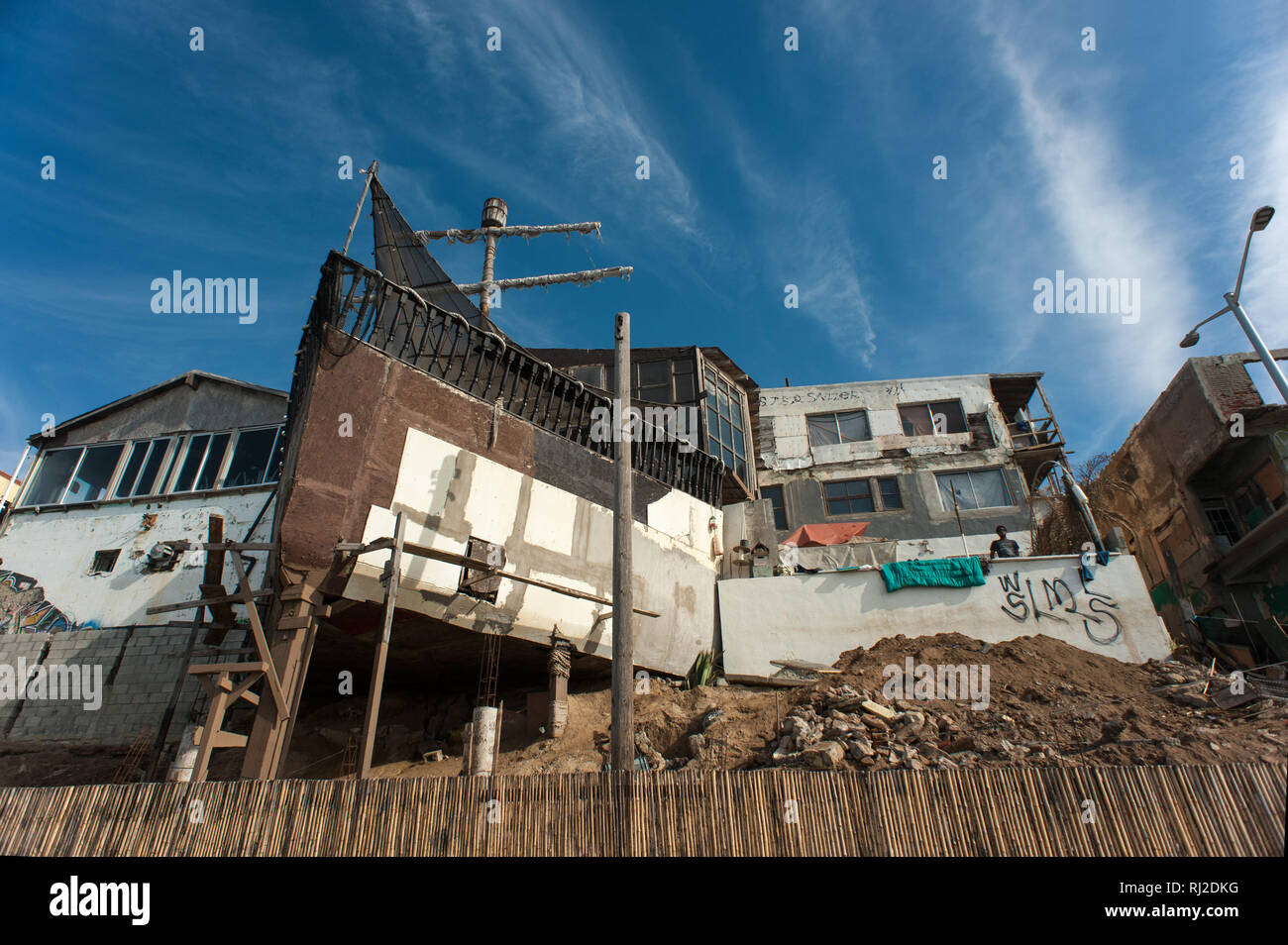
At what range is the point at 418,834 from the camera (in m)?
5.80

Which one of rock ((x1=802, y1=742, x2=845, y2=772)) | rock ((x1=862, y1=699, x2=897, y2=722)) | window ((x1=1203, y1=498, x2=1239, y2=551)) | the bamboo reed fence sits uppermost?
window ((x1=1203, y1=498, x2=1239, y2=551))

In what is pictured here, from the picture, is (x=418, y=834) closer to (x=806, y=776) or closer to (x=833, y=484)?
(x=806, y=776)

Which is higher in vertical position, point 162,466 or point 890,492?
point 890,492

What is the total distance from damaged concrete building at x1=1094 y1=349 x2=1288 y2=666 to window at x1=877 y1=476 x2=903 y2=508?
8.22 m

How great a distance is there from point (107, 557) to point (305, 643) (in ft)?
39.7

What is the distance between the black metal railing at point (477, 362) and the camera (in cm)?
1328

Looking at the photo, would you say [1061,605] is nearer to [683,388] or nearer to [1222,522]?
[683,388]

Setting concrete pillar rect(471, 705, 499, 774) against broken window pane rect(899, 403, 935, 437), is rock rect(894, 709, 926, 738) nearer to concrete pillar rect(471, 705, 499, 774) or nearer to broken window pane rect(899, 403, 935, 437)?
concrete pillar rect(471, 705, 499, 774)

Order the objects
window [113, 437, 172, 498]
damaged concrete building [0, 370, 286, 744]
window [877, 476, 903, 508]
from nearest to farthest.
A: 1. damaged concrete building [0, 370, 286, 744]
2. window [113, 437, 172, 498]
3. window [877, 476, 903, 508]

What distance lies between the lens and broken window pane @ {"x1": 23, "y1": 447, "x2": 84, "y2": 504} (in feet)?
66.2

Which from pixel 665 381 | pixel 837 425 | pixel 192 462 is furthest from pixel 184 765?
pixel 837 425

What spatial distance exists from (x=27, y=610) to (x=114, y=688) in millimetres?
4673

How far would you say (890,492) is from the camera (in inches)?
951

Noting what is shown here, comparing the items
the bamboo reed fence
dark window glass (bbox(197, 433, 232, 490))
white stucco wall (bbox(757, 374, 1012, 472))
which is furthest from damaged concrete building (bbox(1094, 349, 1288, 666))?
dark window glass (bbox(197, 433, 232, 490))
